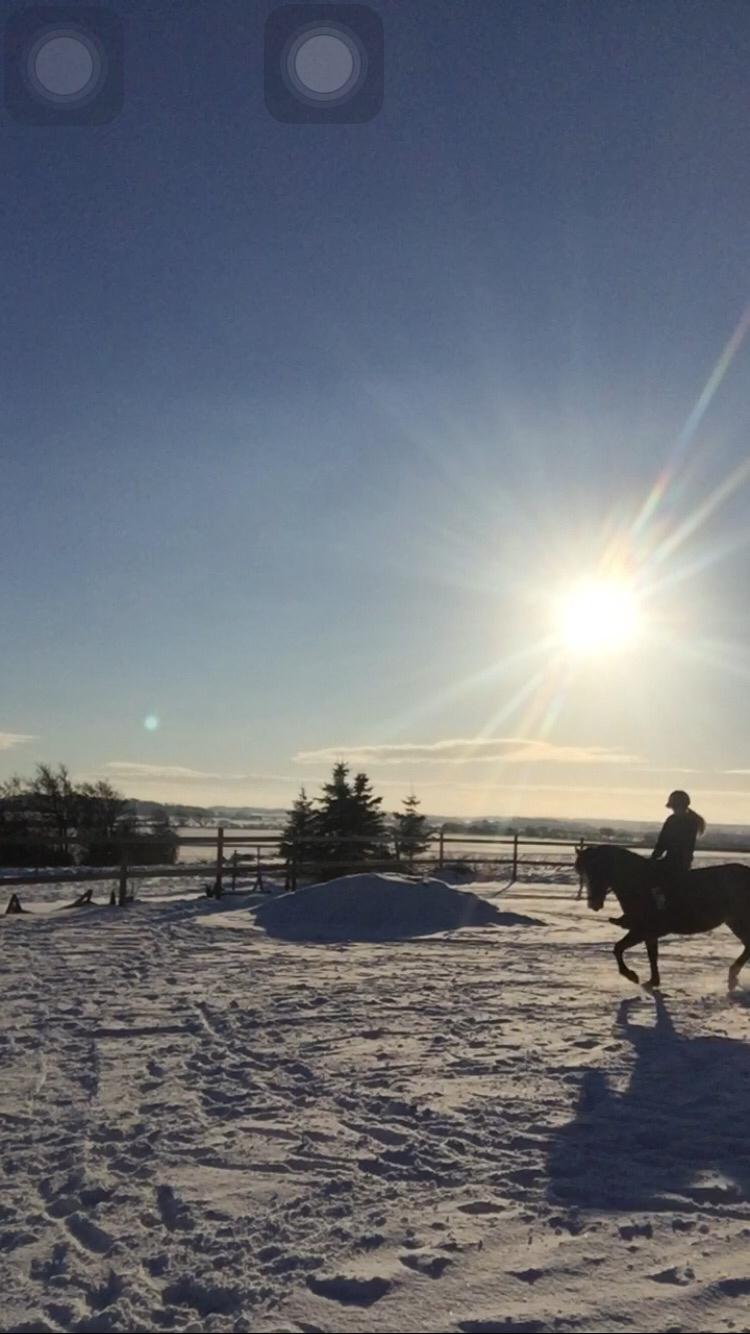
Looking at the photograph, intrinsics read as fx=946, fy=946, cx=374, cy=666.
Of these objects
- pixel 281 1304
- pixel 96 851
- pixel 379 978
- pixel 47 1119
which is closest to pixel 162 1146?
pixel 47 1119

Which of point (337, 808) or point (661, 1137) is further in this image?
point (337, 808)

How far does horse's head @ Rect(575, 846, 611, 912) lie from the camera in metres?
10.3

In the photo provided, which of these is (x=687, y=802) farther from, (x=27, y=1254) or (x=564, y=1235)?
(x=27, y=1254)

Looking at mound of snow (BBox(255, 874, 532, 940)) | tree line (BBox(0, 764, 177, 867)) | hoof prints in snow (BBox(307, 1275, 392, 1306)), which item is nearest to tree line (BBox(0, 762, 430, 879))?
tree line (BBox(0, 764, 177, 867))

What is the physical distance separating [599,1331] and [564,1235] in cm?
78

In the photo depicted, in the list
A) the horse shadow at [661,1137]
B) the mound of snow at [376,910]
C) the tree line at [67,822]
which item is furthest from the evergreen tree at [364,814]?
the horse shadow at [661,1137]

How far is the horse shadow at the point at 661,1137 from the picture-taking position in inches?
170

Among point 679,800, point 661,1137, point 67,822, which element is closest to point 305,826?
point 67,822

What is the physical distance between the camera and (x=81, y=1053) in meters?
6.79

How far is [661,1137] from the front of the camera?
5148mm

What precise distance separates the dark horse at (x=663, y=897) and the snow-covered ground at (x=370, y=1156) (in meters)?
0.72

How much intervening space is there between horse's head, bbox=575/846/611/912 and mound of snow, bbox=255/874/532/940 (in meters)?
4.87

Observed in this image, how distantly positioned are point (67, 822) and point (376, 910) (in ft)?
106

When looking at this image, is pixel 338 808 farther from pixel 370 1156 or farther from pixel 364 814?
pixel 370 1156
